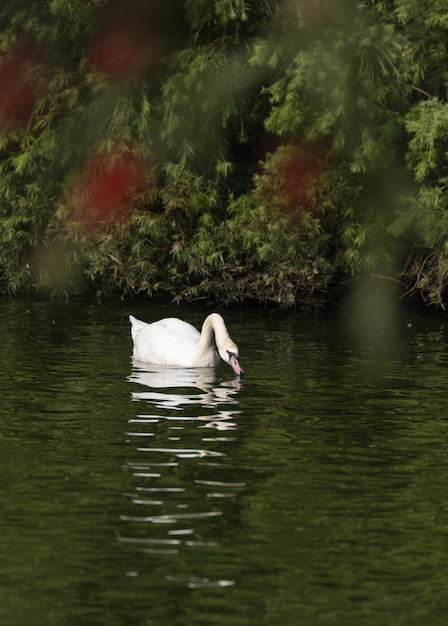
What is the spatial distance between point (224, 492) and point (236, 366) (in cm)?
572

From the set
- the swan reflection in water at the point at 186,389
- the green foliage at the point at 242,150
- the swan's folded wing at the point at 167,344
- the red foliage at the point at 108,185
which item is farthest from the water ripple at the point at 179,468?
the red foliage at the point at 108,185

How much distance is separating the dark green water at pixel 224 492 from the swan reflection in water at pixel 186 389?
0.04 m

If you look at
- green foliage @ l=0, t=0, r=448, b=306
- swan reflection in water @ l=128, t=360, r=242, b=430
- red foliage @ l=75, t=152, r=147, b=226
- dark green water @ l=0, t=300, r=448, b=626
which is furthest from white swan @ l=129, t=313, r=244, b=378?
red foliage @ l=75, t=152, r=147, b=226

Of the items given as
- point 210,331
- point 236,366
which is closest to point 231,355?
point 236,366

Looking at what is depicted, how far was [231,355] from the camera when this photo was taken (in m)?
17.4

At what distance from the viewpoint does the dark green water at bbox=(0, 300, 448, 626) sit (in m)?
8.99

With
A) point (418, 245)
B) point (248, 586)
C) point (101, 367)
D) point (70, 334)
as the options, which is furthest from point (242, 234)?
point (248, 586)

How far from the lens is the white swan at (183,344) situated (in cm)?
1823

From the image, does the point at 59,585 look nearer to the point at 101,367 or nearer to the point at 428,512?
the point at 428,512

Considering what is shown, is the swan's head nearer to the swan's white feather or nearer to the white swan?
the white swan

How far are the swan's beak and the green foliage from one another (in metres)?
7.32

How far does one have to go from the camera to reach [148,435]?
1370 cm

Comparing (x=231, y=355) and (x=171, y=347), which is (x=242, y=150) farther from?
(x=231, y=355)

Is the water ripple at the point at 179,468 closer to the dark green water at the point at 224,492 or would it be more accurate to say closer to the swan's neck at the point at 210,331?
the dark green water at the point at 224,492
